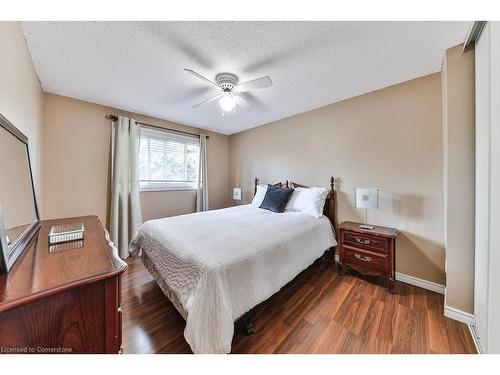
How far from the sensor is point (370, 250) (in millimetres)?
2115

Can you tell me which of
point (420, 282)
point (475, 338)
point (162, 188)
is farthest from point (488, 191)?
point (162, 188)

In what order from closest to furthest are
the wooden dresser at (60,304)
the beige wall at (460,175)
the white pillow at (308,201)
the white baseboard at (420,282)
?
the wooden dresser at (60,304), the beige wall at (460,175), the white baseboard at (420,282), the white pillow at (308,201)

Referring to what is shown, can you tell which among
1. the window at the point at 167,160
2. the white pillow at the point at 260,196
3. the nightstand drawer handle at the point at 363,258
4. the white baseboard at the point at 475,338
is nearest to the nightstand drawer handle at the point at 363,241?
the nightstand drawer handle at the point at 363,258

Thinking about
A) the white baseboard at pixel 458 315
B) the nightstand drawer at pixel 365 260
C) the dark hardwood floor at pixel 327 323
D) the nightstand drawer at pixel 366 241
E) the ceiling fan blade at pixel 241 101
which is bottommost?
the dark hardwood floor at pixel 327 323

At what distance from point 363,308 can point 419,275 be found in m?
0.89

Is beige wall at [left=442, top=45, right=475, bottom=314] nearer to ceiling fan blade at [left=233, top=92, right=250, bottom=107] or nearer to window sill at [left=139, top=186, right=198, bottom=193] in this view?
ceiling fan blade at [left=233, top=92, right=250, bottom=107]

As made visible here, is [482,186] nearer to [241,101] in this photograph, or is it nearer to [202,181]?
[241,101]

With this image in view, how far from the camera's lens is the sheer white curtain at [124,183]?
9.21 feet

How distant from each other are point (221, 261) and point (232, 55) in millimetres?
1660

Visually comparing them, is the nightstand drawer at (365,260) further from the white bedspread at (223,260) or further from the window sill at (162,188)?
the window sill at (162,188)

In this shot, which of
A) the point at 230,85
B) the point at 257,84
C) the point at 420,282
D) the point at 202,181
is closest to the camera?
the point at 257,84

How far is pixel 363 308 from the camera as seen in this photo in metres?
1.75

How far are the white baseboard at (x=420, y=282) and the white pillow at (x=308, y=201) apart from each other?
1107 mm
